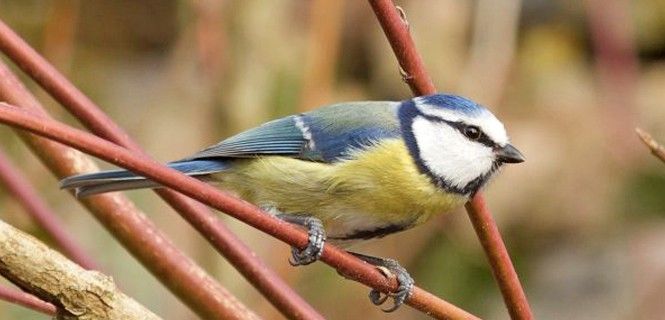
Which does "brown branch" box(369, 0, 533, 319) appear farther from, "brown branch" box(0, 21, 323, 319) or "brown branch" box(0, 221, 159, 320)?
"brown branch" box(0, 221, 159, 320)

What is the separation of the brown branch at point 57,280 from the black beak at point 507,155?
492mm

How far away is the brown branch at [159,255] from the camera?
32.4 inches

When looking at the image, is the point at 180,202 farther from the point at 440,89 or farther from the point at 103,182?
the point at 440,89

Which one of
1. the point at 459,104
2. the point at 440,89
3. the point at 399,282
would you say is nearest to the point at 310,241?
the point at 399,282

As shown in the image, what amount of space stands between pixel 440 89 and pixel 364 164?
104 cm

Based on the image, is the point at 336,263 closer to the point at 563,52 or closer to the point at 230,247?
the point at 230,247

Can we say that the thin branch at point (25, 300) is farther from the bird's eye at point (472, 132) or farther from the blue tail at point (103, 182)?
the bird's eye at point (472, 132)

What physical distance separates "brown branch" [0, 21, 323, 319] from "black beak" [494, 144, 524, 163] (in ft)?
1.06

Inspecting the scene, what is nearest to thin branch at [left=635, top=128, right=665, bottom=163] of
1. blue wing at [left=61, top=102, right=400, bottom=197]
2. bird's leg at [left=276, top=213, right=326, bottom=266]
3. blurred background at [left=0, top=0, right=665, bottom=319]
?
bird's leg at [left=276, top=213, right=326, bottom=266]

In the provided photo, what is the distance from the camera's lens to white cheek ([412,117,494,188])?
3.41 feet

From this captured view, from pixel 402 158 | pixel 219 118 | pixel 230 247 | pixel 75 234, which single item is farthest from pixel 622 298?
pixel 230 247

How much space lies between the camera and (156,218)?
5.32ft

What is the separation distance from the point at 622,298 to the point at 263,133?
1.34 meters

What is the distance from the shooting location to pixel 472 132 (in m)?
1.07
